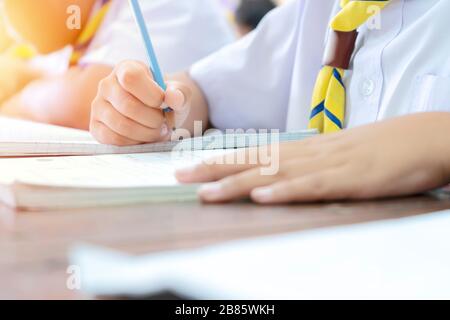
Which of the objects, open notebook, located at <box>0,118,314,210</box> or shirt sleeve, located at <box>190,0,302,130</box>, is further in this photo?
shirt sleeve, located at <box>190,0,302,130</box>

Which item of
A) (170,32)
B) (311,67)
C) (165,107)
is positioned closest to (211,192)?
(165,107)

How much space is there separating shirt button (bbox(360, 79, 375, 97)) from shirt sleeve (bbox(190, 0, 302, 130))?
0.19m

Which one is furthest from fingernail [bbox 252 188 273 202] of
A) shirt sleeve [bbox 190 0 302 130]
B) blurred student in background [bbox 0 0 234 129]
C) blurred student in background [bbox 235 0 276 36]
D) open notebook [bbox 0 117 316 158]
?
blurred student in background [bbox 235 0 276 36]

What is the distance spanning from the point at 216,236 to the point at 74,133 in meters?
0.41

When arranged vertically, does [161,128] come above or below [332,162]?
above

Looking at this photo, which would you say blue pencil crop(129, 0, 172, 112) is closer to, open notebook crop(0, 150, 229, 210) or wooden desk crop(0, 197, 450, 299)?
open notebook crop(0, 150, 229, 210)

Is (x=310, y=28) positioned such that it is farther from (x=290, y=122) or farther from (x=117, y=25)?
(x=117, y=25)

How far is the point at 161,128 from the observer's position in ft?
1.94

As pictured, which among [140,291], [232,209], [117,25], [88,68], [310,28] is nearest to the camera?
[140,291]

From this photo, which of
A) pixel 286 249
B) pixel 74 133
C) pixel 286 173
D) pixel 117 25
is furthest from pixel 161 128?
pixel 117 25

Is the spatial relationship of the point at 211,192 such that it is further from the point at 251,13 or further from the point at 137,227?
the point at 251,13

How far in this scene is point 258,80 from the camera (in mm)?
839

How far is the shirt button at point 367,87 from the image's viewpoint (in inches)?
25.7

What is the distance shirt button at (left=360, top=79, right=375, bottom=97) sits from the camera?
653 mm
